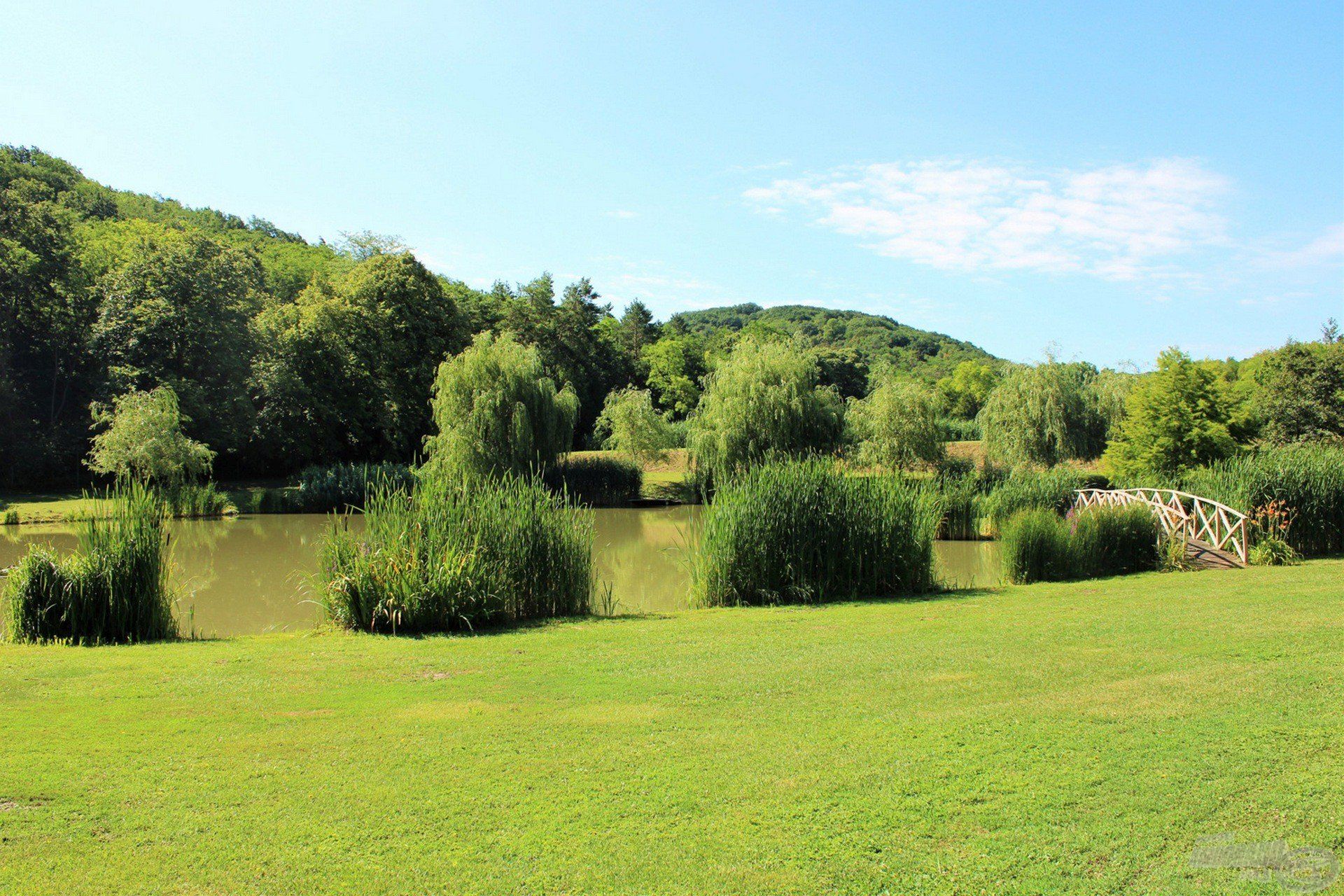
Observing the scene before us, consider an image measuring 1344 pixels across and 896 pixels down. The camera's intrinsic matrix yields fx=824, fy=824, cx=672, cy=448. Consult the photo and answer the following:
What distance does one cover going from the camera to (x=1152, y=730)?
4.96 m

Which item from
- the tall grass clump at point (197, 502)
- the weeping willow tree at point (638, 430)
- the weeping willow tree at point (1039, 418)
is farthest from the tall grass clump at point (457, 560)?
the weeping willow tree at point (638, 430)

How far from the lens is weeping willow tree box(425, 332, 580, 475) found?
28.5 meters

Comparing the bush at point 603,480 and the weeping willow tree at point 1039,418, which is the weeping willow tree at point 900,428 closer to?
the weeping willow tree at point 1039,418

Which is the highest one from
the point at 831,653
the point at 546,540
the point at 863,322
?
the point at 863,322

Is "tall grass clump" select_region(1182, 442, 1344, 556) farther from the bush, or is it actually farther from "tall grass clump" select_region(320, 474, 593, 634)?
the bush

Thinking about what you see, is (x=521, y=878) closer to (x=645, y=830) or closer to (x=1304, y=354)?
(x=645, y=830)

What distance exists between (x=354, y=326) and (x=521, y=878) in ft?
125

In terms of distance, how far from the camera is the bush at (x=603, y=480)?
33.9 meters

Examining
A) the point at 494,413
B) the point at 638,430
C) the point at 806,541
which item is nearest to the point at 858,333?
the point at 638,430

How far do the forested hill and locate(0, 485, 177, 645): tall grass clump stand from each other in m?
56.4

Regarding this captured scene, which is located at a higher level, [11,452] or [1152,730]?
[11,452]

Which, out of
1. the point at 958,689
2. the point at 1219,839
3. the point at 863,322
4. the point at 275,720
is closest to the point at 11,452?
the point at 275,720

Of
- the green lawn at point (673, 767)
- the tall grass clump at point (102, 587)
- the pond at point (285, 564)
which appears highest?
the tall grass clump at point (102, 587)

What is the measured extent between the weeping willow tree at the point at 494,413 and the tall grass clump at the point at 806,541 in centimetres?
1710
